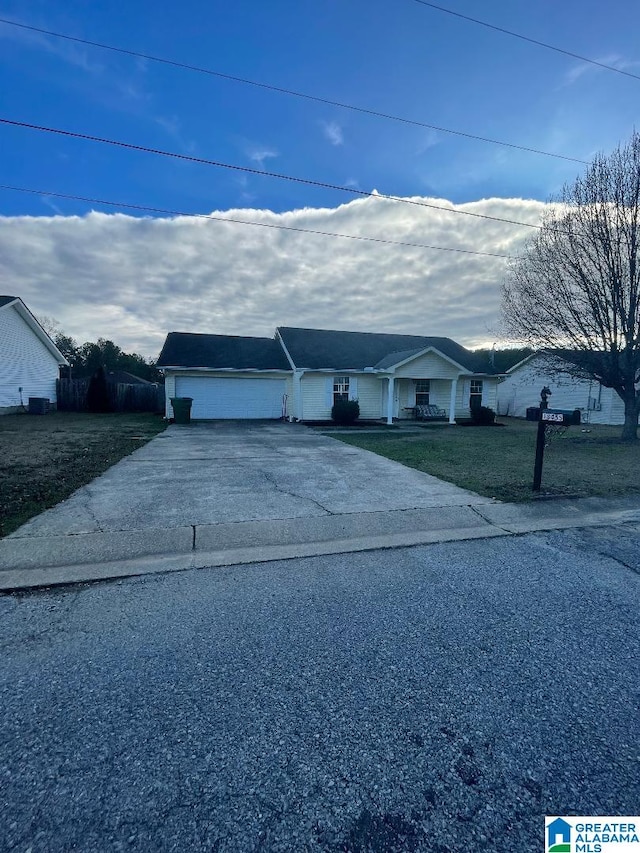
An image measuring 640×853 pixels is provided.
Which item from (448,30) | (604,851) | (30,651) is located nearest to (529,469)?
(604,851)

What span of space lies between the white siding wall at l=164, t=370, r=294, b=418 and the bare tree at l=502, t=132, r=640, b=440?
34.0 ft

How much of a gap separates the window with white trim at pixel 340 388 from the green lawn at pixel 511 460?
5103 millimetres

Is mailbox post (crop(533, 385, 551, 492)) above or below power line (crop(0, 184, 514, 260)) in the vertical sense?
below

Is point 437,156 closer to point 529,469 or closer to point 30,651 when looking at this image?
point 529,469

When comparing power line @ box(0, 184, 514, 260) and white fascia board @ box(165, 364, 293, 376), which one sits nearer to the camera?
power line @ box(0, 184, 514, 260)

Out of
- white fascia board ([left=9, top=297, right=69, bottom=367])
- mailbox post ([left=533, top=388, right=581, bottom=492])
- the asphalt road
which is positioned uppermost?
white fascia board ([left=9, top=297, right=69, bottom=367])

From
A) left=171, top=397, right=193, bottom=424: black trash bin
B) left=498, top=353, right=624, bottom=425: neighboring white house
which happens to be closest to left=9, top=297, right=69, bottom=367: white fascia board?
left=171, top=397, right=193, bottom=424: black trash bin

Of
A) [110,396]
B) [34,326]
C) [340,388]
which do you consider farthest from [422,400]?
[34,326]

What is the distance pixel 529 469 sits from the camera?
27.1 ft

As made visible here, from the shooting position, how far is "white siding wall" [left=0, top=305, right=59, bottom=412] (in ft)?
66.8

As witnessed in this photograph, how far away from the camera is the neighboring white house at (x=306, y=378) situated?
18.6 m

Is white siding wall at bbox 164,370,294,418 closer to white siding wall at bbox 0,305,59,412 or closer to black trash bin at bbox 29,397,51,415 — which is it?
black trash bin at bbox 29,397,51,415

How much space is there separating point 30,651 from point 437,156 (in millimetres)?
11780

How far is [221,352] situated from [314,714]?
19329 millimetres
